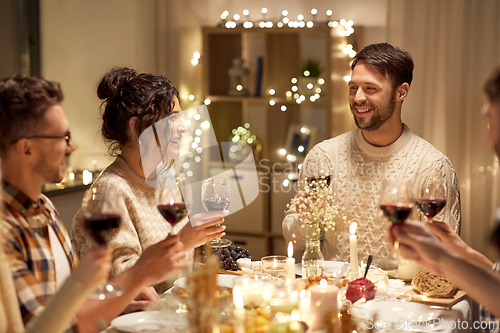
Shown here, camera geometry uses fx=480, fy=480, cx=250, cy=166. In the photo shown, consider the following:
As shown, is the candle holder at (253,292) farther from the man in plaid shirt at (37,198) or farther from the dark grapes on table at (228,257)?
the dark grapes on table at (228,257)

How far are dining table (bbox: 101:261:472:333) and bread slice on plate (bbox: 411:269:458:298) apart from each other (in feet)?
0.09

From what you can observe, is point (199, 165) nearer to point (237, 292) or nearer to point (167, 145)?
point (167, 145)

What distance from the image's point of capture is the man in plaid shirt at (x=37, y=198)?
120cm

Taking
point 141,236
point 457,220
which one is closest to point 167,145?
point 141,236

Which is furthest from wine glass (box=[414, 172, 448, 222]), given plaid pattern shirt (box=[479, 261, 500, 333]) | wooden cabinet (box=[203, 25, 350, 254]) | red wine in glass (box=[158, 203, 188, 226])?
wooden cabinet (box=[203, 25, 350, 254])

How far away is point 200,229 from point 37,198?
508 millimetres

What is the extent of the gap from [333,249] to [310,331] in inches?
51.2

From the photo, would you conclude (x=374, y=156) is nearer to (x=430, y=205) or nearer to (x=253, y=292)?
(x=430, y=205)

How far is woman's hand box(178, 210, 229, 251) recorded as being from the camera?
5.15 feet

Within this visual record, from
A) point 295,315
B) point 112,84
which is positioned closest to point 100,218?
point 295,315

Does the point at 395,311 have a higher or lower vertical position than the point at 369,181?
lower

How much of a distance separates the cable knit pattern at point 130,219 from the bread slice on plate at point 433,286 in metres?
0.91

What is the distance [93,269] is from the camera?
1.02 meters

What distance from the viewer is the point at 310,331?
125 centimetres
